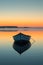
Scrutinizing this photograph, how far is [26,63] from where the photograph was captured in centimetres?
1675

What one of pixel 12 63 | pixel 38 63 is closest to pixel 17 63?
pixel 12 63

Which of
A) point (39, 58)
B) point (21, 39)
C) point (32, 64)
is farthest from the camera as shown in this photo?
point (21, 39)

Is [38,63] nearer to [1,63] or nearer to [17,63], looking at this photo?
[17,63]

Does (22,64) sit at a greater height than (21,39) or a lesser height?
lesser

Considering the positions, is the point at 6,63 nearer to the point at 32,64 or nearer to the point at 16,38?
the point at 32,64

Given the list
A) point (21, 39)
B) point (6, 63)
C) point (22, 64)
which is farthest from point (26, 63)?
point (21, 39)

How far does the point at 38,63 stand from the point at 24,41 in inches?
548

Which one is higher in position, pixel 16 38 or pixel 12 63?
pixel 16 38

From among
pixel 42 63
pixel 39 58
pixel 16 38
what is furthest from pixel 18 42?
pixel 42 63

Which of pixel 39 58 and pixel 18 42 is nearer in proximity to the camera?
pixel 39 58

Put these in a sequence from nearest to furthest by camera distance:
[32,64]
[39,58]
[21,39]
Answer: [32,64]
[39,58]
[21,39]

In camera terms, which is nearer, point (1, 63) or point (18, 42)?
point (1, 63)

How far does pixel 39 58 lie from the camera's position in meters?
18.9

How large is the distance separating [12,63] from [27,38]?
46.6ft
